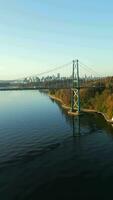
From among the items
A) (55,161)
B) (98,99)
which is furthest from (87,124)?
(55,161)

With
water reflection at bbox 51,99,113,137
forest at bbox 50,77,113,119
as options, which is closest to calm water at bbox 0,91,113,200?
water reflection at bbox 51,99,113,137

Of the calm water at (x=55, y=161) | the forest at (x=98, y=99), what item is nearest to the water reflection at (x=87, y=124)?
the calm water at (x=55, y=161)

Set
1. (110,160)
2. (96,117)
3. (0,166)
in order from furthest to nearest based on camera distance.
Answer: (96,117)
(110,160)
(0,166)

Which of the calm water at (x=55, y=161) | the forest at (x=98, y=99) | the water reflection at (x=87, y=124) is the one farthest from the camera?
the forest at (x=98, y=99)

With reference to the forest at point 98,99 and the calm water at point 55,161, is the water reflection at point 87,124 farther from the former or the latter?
the forest at point 98,99

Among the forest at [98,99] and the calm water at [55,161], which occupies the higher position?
the forest at [98,99]

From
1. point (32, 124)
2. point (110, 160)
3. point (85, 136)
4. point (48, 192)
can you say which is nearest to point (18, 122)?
point (32, 124)

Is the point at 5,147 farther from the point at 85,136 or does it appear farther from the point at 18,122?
the point at 18,122

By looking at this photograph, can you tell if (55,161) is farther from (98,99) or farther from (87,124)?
(98,99)
